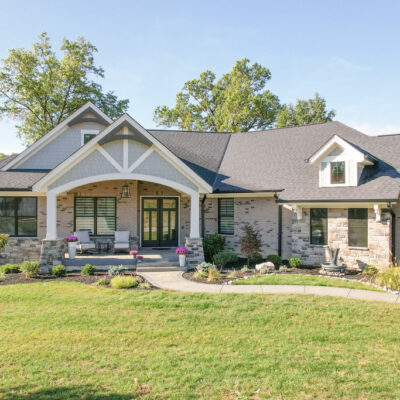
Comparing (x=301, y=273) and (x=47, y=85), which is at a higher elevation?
(x=47, y=85)

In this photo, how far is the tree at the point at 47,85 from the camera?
2939 centimetres

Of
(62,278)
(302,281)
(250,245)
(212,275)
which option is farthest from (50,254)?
(302,281)

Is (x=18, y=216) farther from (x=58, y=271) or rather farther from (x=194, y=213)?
(x=194, y=213)

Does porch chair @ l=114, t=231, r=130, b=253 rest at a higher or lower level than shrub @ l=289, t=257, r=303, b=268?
higher

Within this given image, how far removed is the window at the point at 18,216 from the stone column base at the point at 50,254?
284 centimetres

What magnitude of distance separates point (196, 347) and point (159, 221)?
11.5m

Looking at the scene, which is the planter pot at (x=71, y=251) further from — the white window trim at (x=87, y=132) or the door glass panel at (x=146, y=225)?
the white window trim at (x=87, y=132)

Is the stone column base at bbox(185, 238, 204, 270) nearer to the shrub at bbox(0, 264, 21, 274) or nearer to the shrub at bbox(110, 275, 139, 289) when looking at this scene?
the shrub at bbox(110, 275, 139, 289)

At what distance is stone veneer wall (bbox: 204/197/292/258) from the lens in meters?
15.7

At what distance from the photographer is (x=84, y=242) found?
15.8 metres

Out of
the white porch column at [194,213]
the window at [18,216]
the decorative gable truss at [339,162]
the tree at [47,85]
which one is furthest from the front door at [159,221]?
the tree at [47,85]

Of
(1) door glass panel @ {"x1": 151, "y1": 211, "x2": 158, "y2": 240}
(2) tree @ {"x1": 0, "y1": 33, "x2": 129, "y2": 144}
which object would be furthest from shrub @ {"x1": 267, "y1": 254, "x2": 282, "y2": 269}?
(2) tree @ {"x1": 0, "y1": 33, "x2": 129, "y2": 144}

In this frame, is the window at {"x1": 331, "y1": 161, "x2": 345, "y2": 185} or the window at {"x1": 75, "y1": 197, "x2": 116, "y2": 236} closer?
the window at {"x1": 331, "y1": 161, "x2": 345, "y2": 185}

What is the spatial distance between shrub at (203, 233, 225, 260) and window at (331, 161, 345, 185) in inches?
217
